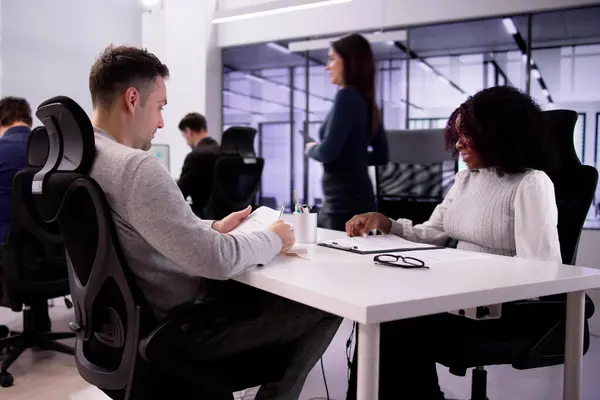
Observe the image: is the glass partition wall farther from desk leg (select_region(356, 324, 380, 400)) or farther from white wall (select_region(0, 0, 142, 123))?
desk leg (select_region(356, 324, 380, 400))

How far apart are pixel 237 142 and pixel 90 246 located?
287 centimetres

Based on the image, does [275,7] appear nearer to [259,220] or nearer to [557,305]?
[259,220]

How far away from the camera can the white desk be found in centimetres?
100

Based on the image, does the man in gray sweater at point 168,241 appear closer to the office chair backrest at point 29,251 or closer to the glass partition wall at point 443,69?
the office chair backrest at point 29,251

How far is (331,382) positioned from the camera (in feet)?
8.43

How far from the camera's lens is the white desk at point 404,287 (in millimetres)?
996

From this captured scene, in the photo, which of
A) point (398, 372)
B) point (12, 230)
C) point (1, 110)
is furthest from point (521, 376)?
point (1, 110)

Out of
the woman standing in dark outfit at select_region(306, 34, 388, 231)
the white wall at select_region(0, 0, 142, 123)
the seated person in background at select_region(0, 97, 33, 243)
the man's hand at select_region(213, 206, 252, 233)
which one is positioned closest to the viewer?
the man's hand at select_region(213, 206, 252, 233)

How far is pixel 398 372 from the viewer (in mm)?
1605

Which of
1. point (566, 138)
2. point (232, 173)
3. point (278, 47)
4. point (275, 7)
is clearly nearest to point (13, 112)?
point (232, 173)

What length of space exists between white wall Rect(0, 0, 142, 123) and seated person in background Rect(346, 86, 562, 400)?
13.2ft

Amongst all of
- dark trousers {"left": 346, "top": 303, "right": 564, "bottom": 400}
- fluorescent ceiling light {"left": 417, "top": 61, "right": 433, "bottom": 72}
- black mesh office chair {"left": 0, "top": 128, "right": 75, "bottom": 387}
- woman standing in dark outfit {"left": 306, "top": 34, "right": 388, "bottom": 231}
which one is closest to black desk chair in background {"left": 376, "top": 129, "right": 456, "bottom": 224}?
woman standing in dark outfit {"left": 306, "top": 34, "right": 388, "bottom": 231}

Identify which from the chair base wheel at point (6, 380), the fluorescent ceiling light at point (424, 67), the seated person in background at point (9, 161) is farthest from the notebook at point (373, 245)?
the fluorescent ceiling light at point (424, 67)

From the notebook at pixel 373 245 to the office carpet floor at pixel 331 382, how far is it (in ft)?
2.78
